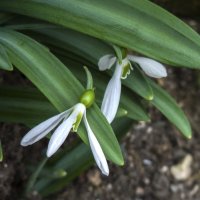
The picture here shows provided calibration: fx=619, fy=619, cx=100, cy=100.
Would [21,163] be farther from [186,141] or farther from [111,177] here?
[186,141]

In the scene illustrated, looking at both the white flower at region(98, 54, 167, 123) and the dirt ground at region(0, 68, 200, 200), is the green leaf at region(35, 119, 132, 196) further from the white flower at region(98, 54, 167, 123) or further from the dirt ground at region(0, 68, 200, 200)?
the white flower at region(98, 54, 167, 123)

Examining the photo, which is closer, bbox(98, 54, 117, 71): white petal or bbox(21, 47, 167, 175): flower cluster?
bbox(21, 47, 167, 175): flower cluster

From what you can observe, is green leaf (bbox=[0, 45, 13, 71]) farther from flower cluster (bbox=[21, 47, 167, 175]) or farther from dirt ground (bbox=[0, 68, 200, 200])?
dirt ground (bbox=[0, 68, 200, 200])

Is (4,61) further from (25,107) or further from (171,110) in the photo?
(171,110)

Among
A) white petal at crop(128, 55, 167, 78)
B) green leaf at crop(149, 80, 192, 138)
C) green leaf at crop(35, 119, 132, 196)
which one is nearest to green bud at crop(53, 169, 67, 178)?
green leaf at crop(35, 119, 132, 196)

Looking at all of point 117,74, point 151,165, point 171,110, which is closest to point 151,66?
point 117,74

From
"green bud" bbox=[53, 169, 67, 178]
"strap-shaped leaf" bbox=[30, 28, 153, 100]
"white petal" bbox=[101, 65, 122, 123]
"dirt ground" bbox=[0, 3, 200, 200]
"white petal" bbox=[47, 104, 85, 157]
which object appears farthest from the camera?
"dirt ground" bbox=[0, 3, 200, 200]

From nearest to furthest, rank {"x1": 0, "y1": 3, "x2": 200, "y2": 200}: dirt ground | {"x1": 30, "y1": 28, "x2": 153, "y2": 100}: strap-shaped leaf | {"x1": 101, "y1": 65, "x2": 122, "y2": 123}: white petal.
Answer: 1. {"x1": 101, "y1": 65, "x2": 122, "y2": 123}: white petal
2. {"x1": 30, "y1": 28, "x2": 153, "y2": 100}: strap-shaped leaf
3. {"x1": 0, "y1": 3, "x2": 200, "y2": 200}: dirt ground

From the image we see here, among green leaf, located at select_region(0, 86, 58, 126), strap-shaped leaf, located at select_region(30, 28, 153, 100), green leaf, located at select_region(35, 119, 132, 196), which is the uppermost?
strap-shaped leaf, located at select_region(30, 28, 153, 100)

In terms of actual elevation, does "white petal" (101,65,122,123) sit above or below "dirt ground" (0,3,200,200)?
above
